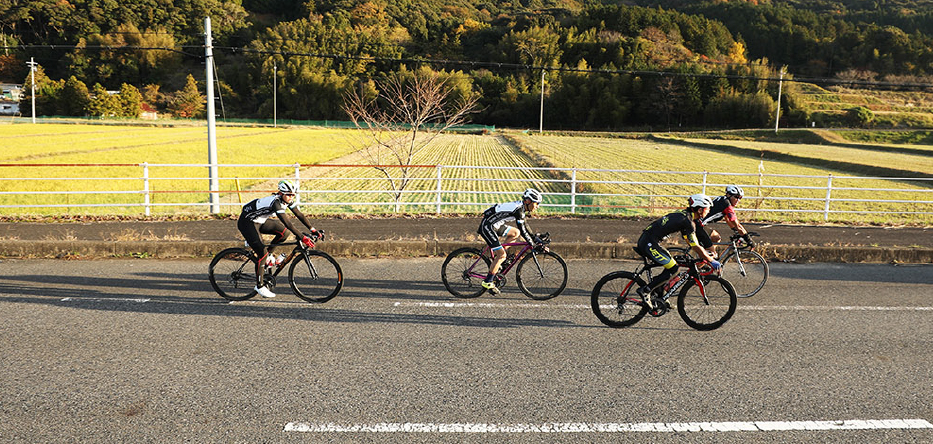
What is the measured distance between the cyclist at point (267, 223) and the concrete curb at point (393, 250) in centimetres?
274

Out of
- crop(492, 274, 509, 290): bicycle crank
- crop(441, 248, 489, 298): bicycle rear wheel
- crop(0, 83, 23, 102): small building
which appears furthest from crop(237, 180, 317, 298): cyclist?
crop(0, 83, 23, 102): small building

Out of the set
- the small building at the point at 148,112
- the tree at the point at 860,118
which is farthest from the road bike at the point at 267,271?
the small building at the point at 148,112

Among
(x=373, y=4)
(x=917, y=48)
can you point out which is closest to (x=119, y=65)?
(x=373, y=4)

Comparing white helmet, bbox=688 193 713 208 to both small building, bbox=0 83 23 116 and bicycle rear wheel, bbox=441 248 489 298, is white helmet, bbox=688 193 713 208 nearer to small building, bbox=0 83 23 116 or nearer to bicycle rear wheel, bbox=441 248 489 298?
bicycle rear wheel, bbox=441 248 489 298

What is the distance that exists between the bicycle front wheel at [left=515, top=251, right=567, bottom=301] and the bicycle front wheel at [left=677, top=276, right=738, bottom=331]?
1.62 m

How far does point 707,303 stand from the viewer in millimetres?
6145

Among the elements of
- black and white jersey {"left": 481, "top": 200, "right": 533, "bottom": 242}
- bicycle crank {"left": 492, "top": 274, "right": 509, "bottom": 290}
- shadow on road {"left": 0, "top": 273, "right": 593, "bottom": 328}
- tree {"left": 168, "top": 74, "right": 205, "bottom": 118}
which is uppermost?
tree {"left": 168, "top": 74, "right": 205, "bottom": 118}

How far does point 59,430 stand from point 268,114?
107m

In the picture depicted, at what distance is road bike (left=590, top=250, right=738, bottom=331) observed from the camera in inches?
243

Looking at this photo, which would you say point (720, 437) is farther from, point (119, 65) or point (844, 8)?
point (844, 8)

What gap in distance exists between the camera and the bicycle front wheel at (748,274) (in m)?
8.02

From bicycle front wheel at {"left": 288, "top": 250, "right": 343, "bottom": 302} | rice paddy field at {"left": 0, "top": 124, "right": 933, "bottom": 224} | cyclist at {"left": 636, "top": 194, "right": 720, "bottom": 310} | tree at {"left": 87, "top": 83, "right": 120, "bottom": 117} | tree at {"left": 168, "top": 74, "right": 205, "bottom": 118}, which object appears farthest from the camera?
tree at {"left": 168, "top": 74, "right": 205, "bottom": 118}

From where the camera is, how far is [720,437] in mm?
3811

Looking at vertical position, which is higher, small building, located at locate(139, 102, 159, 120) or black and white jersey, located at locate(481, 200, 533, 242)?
small building, located at locate(139, 102, 159, 120)
